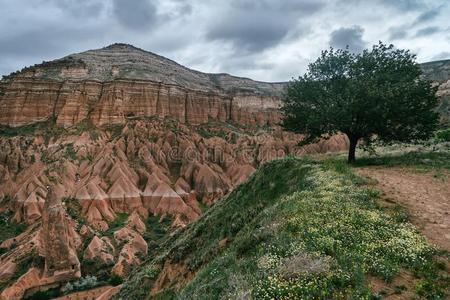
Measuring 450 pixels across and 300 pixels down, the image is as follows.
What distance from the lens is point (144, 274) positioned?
65.1 feet

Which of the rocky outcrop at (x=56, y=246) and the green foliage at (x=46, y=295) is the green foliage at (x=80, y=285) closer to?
the green foliage at (x=46, y=295)

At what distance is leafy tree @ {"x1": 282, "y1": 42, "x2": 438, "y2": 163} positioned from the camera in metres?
19.9

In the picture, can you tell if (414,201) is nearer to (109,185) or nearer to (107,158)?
(109,185)

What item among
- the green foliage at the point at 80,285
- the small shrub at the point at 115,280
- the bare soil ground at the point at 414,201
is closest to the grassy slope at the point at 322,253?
the bare soil ground at the point at 414,201

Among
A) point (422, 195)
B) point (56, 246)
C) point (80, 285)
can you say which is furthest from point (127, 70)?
point (422, 195)

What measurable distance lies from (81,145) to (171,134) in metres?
19.2

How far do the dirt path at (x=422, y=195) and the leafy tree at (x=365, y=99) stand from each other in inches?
126

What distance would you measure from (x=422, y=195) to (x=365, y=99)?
7.81 metres

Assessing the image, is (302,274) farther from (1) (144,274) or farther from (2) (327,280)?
(1) (144,274)

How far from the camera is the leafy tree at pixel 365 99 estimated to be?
19.9 m

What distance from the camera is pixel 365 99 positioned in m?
19.8

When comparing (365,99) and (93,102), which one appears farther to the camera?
(93,102)

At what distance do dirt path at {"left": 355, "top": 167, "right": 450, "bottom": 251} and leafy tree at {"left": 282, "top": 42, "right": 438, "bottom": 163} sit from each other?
3195 mm

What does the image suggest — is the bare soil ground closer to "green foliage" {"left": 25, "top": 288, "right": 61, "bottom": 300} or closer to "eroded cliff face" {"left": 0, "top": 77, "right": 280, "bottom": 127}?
"green foliage" {"left": 25, "top": 288, "right": 61, "bottom": 300}
